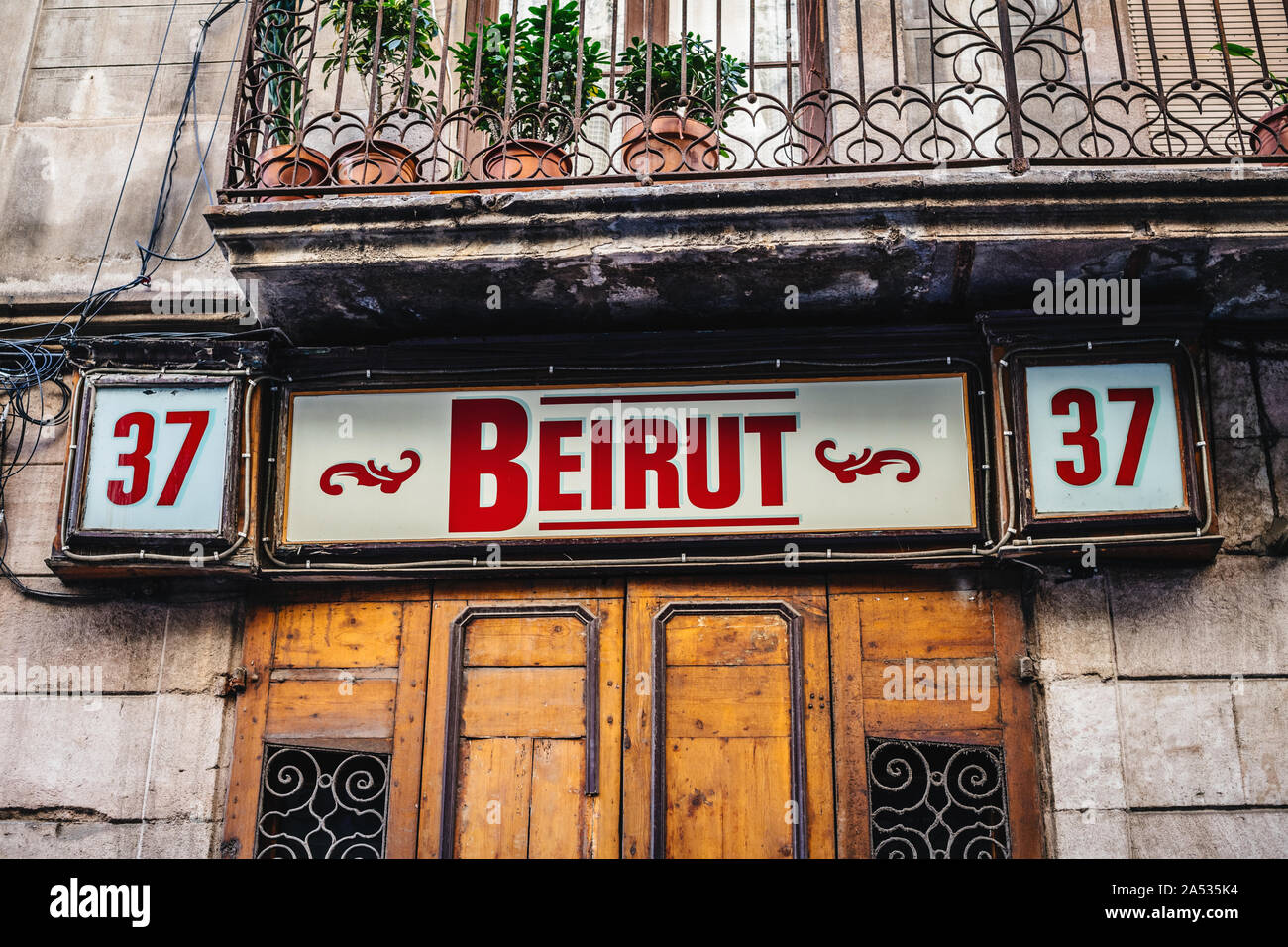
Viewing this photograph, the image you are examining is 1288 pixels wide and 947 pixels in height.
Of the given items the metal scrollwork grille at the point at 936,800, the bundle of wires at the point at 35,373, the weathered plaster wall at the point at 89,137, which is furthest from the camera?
the weathered plaster wall at the point at 89,137

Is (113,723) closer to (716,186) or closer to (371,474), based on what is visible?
(371,474)

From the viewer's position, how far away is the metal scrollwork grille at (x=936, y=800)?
4.25 m

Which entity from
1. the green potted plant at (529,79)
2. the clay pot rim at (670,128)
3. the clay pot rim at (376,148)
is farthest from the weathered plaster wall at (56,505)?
the clay pot rim at (670,128)

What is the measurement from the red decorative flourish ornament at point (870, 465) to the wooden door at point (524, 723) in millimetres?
1051

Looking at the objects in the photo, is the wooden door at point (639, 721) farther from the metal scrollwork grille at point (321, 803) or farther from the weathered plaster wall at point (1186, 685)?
the weathered plaster wall at point (1186, 685)

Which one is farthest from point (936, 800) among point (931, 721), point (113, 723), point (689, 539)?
point (113, 723)

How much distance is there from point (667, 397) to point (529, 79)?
5.16 ft

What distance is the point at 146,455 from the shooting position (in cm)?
462

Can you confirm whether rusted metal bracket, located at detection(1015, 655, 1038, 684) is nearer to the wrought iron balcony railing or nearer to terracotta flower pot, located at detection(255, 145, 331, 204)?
the wrought iron balcony railing

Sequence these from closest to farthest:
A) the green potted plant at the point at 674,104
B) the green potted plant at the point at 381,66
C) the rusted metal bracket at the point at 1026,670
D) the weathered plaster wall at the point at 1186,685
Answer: the weathered plaster wall at the point at 1186,685 < the rusted metal bracket at the point at 1026,670 < the green potted plant at the point at 674,104 < the green potted plant at the point at 381,66

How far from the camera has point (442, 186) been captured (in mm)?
4371
